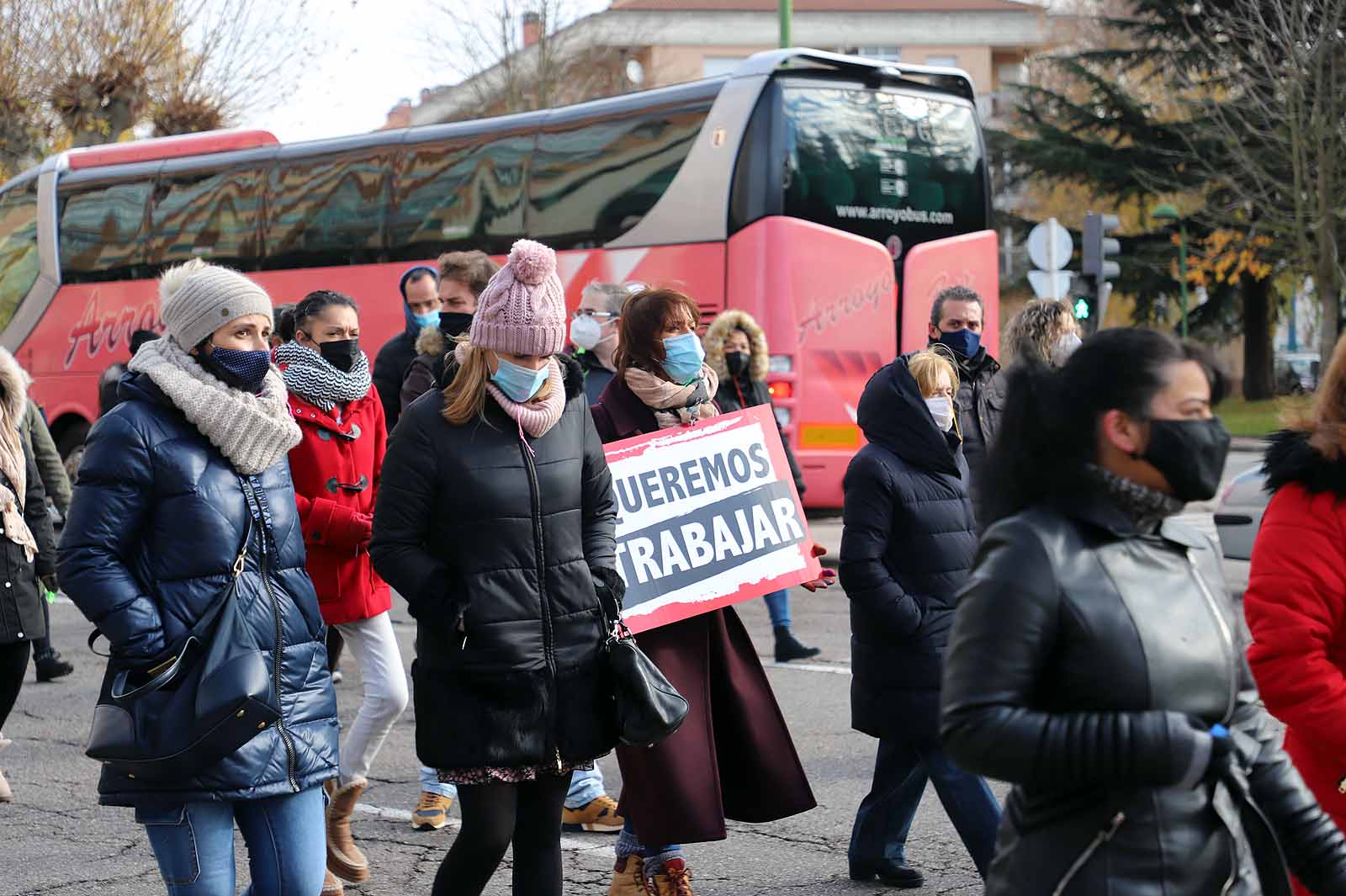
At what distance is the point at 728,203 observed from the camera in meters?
13.8

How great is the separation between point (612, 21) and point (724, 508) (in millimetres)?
45037

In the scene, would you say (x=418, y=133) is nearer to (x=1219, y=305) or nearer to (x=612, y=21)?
(x=1219, y=305)

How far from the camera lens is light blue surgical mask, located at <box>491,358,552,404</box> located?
13.1 feet

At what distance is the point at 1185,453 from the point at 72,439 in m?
16.9

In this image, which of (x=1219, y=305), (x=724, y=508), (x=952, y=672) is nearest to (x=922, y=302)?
(x=724, y=508)

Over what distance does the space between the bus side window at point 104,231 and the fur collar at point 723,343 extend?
427 inches

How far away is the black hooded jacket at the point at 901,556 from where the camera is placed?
15.5ft

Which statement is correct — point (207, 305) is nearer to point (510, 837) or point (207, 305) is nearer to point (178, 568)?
point (178, 568)

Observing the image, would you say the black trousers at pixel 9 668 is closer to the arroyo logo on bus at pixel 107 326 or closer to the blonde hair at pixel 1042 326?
the blonde hair at pixel 1042 326

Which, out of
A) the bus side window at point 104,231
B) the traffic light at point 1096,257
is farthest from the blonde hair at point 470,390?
the bus side window at point 104,231

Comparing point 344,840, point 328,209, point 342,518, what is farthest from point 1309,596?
point 328,209

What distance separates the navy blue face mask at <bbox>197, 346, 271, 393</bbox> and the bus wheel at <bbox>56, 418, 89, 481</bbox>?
14371mm

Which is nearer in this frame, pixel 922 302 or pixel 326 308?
pixel 326 308

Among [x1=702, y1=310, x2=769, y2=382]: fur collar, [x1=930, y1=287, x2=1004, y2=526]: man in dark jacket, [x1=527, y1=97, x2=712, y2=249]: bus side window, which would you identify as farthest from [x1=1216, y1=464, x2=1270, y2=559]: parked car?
[x1=527, y1=97, x2=712, y2=249]: bus side window
